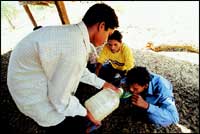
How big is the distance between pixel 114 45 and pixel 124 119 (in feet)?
2.39

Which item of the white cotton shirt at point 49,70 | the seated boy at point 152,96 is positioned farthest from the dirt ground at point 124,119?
the white cotton shirt at point 49,70

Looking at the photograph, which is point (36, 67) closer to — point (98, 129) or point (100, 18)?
point (100, 18)

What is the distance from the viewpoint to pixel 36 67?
1.24 meters

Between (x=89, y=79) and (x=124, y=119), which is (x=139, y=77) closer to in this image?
(x=89, y=79)

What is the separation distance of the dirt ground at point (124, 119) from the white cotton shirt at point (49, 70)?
0.95m

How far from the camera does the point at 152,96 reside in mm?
1993

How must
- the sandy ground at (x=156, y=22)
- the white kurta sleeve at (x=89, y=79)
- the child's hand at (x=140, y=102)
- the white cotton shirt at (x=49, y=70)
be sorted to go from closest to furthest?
the white cotton shirt at (x=49, y=70) < the white kurta sleeve at (x=89, y=79) < the child's hand at (x=140, y=102) < the sandy ground at (x=156, y=22)

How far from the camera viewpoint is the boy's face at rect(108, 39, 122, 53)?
7.75 ft

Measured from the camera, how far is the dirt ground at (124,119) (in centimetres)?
213

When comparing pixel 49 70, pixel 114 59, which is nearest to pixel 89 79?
pixel 49 70

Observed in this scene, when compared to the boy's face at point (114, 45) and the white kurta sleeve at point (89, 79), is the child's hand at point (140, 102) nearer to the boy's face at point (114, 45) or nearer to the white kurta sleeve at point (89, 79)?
the white kurta sleeve at point (89, 79)

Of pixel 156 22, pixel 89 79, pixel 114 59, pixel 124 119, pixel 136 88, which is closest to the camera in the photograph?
pixel 89 79

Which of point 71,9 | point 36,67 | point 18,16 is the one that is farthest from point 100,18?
point 18,16

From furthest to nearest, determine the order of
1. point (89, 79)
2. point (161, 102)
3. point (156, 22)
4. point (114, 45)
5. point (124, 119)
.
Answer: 1. point (156, 22)
2. point (114, 45)
3. point (124, 119)
4. point (161, 102)
5. point (89, 79)
